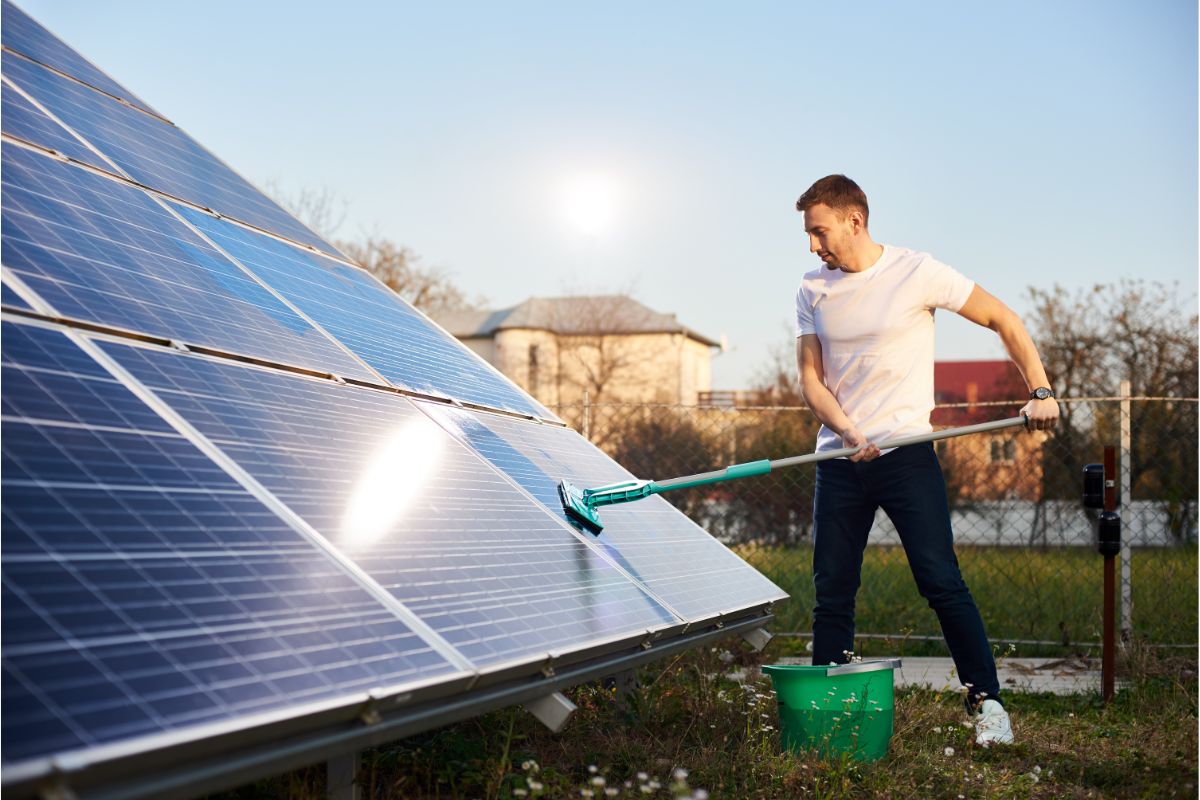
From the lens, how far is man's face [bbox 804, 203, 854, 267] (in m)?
4.41

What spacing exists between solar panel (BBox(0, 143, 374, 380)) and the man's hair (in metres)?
1.95

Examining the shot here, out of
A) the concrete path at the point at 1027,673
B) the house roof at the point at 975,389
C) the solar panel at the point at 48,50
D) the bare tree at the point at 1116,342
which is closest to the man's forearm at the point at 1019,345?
the house roof at the point at 975,389

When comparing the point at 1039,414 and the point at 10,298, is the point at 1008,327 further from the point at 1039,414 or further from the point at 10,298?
the point at 10,298

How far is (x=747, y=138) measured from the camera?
33.9 ft

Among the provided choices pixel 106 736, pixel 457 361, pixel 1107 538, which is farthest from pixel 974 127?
pixel 106 736

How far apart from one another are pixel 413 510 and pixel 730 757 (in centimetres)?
161

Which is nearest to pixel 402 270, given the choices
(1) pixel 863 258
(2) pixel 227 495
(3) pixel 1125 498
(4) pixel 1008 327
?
(3) pixel 1125 498

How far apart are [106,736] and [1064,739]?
13.3 ft

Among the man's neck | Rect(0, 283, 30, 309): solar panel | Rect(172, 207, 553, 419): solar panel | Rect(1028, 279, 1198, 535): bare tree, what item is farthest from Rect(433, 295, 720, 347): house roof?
Rect(0, 283, 30, 309): solar panel

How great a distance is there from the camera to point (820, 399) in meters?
4.48

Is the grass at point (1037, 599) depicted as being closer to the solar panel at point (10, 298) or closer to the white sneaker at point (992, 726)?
the white sneaker at point (992, 726)

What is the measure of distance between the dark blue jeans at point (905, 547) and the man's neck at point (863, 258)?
775 mm

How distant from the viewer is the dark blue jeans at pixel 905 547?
169 inches

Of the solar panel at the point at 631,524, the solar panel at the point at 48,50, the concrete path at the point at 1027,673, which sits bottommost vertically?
the concrete path at the point at 1027,673
